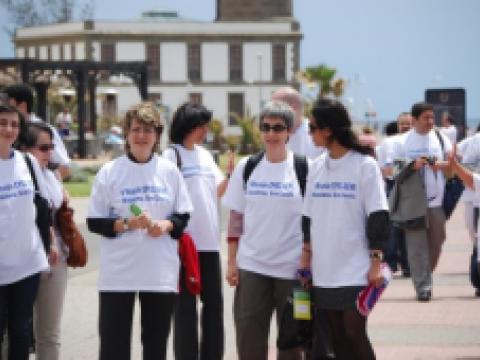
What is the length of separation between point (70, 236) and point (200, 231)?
885 mm

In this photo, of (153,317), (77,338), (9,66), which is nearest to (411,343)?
(77,338)

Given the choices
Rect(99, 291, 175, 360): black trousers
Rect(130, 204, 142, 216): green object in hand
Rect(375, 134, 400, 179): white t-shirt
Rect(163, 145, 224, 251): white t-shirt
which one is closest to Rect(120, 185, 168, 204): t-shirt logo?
Rect(130, 204, 142, 216): green object in hand

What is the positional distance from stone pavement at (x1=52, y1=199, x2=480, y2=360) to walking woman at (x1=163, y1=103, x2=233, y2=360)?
0.85m

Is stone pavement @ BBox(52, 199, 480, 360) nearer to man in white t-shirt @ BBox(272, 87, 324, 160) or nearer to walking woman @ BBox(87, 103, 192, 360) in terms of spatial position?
man in white t-shirt @ BBox(272, 87, 324, 160)

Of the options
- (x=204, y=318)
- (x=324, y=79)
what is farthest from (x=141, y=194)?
(x=324, y=79)

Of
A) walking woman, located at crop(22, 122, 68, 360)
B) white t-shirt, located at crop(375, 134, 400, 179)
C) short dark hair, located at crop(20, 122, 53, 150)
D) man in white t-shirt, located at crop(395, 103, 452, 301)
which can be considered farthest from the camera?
white t-shirt, located at crop(375, 134, 400, 179)

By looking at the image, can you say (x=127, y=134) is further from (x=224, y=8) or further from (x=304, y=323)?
(x=224, y=8)

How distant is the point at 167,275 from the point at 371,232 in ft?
3.74

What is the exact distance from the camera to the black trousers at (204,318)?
933 centimetres

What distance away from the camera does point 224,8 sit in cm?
12150

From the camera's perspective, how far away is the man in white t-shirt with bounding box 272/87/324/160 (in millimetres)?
9461

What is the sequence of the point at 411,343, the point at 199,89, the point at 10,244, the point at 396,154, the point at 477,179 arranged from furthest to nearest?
the point at 199,89 → the point at 396,154 → the point at 411,343 → the point at 477,179 → the point at 10,244

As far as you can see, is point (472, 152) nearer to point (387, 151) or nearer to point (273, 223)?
→ point (387, 151)

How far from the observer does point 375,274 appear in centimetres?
802
